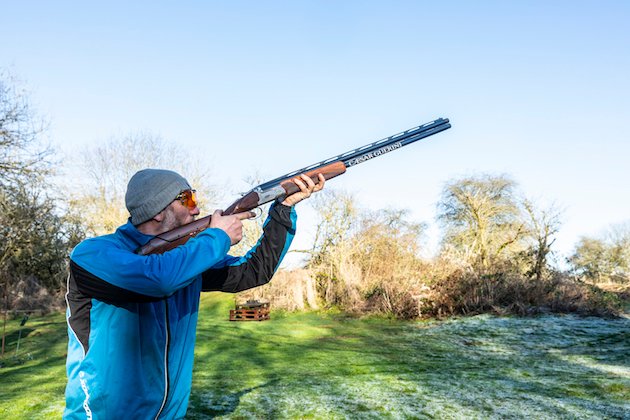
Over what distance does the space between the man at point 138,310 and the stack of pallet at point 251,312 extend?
49.4 feet

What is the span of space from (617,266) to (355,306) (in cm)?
1965

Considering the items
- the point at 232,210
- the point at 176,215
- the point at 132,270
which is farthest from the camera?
the point at 232,210

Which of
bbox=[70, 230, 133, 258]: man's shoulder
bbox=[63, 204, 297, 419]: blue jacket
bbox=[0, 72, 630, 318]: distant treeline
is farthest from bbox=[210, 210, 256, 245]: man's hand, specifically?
bbox=[0, 72, 630, 318]: distant treeline

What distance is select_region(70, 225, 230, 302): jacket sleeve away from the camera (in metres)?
2.11

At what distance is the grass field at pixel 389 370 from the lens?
596 cm

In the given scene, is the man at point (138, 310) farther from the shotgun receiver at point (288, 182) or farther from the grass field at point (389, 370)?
the grass field at point (389, 370)

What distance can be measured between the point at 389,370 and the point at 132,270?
7101 mm

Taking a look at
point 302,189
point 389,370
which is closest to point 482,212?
point 389,370

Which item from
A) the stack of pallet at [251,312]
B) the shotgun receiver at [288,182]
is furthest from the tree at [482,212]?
the shotgun receiver at [288,182]

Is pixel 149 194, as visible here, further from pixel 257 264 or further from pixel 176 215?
pixel 257 264

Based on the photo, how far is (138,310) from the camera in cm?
231

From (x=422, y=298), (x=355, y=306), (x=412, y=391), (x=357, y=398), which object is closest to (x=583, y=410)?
(x=412, y=391)

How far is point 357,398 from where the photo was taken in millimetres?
6352

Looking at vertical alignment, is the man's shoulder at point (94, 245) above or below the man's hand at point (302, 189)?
below
